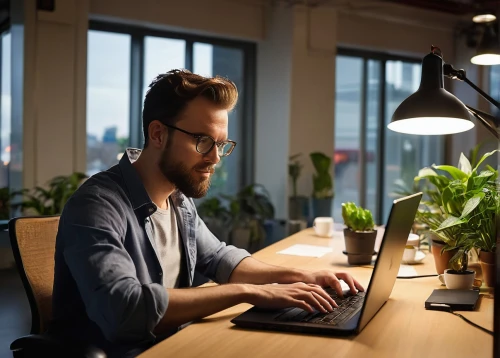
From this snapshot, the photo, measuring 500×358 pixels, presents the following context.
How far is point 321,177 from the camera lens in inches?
241

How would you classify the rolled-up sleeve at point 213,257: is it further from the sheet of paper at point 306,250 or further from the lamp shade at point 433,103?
the lamp shade at point 433,103

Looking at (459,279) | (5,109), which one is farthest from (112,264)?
(5,109)

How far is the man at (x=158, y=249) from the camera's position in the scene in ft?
4.57

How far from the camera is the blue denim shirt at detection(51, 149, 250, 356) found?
137 cm

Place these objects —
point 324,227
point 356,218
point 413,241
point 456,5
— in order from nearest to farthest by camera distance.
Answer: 1. point 356,218
2. point 413,241
3. point 324,227
4. point 456,5

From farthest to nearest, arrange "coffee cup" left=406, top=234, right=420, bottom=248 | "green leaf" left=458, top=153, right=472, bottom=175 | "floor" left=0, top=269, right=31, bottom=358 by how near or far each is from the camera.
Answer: "floor" left=0, top=269, right=31, bottom=358 < "coffee cup" left=406, top=234, right=420, bottom=248 < "green leaf" left=458, top=153, right=472, bottom=175

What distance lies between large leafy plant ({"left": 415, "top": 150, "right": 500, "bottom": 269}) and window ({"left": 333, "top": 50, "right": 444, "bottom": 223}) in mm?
4782

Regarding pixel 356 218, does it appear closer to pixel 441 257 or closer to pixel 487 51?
pixel 441 257

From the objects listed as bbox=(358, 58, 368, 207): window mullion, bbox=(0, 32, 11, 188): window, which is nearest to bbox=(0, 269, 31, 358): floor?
bbox=(0, 32, 11, 188): window

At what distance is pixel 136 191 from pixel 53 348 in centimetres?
49

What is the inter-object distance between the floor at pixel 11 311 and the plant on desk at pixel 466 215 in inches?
97.9

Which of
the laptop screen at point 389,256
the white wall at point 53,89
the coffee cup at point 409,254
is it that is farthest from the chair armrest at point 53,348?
the white wall at point 53,89

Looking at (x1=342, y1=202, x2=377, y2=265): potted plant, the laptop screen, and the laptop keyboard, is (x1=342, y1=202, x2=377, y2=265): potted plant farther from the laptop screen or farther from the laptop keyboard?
the laptop keyboard

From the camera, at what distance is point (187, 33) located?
19.7 feet
